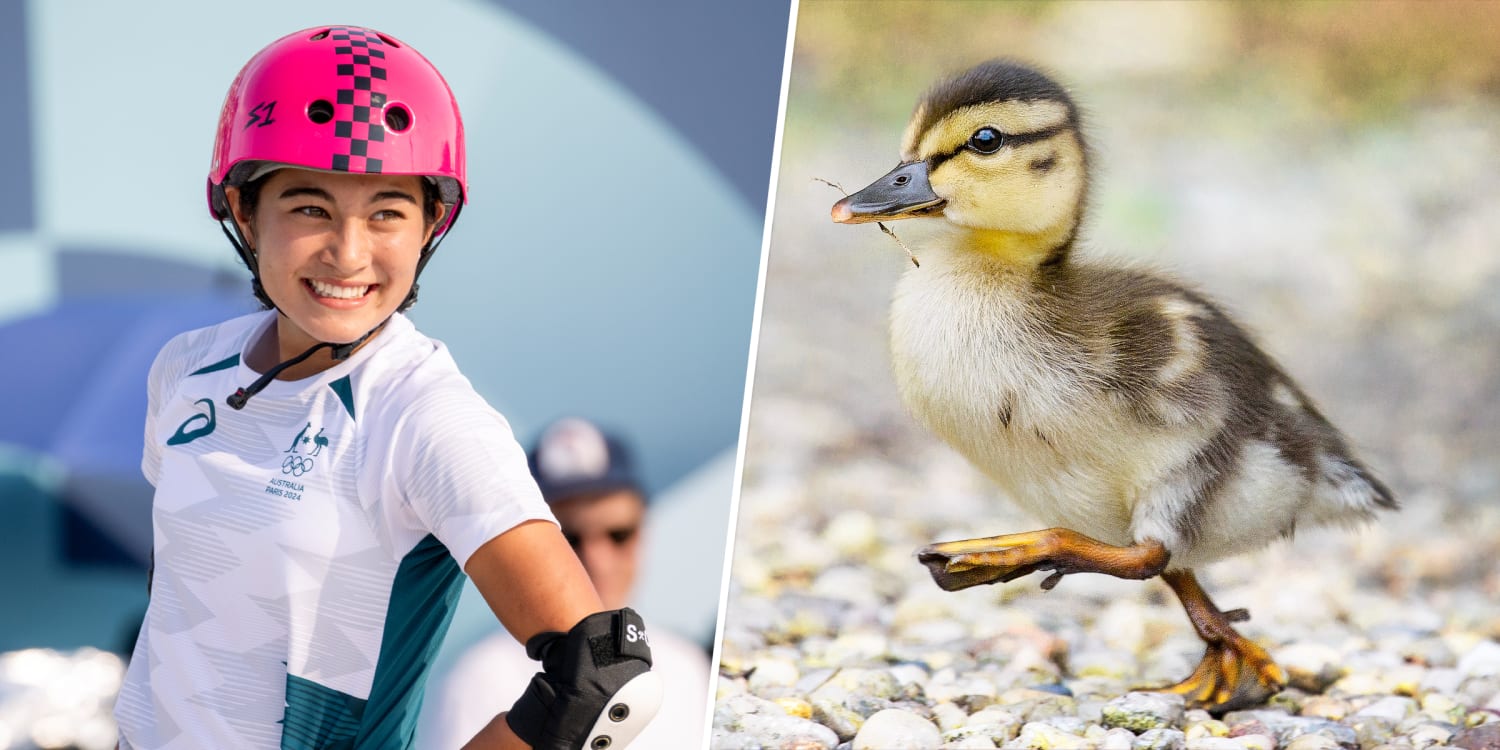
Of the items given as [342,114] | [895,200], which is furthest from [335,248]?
[895,200]

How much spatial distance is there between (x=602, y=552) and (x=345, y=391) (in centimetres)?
133

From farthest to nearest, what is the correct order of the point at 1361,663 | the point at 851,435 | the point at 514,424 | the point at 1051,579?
the point at 851,435, the point at 514,424, the point at 1361,663, the point at 1051,579

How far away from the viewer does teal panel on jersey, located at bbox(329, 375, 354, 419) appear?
3.71ft

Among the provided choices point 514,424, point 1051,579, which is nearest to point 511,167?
point 514,424

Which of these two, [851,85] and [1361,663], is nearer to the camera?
[1361,663]

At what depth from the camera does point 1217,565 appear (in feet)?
7.93

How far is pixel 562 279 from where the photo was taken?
2482mm

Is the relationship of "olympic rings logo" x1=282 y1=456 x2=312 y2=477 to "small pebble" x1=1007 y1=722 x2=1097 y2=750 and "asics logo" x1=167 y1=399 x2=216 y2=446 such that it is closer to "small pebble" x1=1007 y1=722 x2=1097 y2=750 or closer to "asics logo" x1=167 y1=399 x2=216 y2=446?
"asics logo" x1=167 y1=399 x2=216 y2=446

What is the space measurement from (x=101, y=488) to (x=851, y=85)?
1590 mm

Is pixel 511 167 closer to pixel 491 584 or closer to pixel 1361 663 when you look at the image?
pixel 491 584

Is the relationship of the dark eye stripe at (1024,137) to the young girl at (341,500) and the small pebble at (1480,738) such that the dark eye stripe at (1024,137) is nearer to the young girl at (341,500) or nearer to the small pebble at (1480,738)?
the young girl at (341,500)

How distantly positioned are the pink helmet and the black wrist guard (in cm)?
45

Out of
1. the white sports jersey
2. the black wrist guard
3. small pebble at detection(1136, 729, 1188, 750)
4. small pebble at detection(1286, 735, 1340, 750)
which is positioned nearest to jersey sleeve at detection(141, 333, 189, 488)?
the white sports jersey

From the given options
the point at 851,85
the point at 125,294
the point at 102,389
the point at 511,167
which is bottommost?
the point at 102,389
